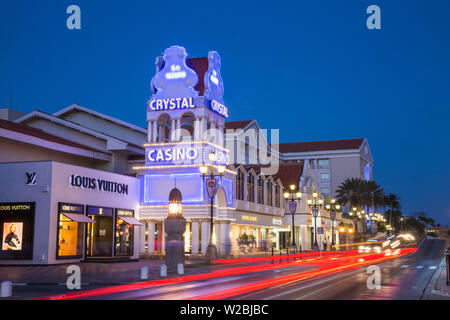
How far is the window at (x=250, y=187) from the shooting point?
56844 mm

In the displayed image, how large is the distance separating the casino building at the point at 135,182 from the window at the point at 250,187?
108mm

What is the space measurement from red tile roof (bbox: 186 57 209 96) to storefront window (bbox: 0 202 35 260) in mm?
19272

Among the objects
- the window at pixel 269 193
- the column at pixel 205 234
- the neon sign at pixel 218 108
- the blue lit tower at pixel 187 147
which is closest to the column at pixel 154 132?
the blue lit tower at pixel 187 147

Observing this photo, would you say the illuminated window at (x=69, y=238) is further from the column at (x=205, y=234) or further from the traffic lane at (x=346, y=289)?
the traffic lane at (x=346, y=289)

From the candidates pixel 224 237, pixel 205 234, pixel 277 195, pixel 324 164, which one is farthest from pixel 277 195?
pixel 324 164

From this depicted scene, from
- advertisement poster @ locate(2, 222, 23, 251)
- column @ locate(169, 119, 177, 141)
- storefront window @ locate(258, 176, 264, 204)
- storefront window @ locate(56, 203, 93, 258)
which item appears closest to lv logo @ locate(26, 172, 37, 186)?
storefront window @ locate(56, 203, 93, 258)

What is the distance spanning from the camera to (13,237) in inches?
1389

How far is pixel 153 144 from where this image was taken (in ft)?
160

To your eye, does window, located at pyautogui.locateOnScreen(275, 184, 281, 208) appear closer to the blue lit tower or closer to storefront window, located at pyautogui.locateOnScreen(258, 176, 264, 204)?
storefront window, located at pyautogui.locateOnScreen(258, 176, 264, 204)

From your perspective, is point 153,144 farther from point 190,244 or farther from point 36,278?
point 36,278
